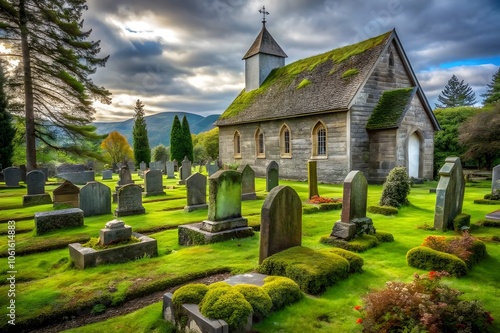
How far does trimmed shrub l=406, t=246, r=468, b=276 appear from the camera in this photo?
5191mm

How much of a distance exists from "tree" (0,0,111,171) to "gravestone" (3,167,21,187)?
6.87ft

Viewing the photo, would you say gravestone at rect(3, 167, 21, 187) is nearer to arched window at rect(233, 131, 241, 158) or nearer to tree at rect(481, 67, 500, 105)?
arched window at rect(233, 131, 241, 158)

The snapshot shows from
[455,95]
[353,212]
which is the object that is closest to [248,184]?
[353,212]

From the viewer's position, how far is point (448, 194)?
7.99 meters

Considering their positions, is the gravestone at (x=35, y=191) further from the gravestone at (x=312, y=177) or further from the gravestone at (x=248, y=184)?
the gravestone at (x=312, y=177)

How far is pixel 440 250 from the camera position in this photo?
5828 mm

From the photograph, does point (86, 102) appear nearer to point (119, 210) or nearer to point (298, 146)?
point (119, 210)

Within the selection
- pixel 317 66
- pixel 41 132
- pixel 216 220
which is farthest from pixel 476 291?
pixel 41 132

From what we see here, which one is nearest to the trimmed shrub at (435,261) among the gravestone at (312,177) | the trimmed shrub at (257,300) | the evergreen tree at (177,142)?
the trimmed shrub at (257,300)

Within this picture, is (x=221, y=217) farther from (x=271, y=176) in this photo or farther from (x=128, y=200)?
(x=271, y=176)

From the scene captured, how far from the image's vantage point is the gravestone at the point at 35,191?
13.8 meters

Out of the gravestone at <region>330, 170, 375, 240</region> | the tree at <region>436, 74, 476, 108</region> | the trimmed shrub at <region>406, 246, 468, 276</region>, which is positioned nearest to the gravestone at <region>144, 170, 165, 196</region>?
the gravestone at <region>330, 170, 375, 240</region>

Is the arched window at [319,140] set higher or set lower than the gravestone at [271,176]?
higher

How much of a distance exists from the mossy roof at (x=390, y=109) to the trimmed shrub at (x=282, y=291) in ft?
53.6
